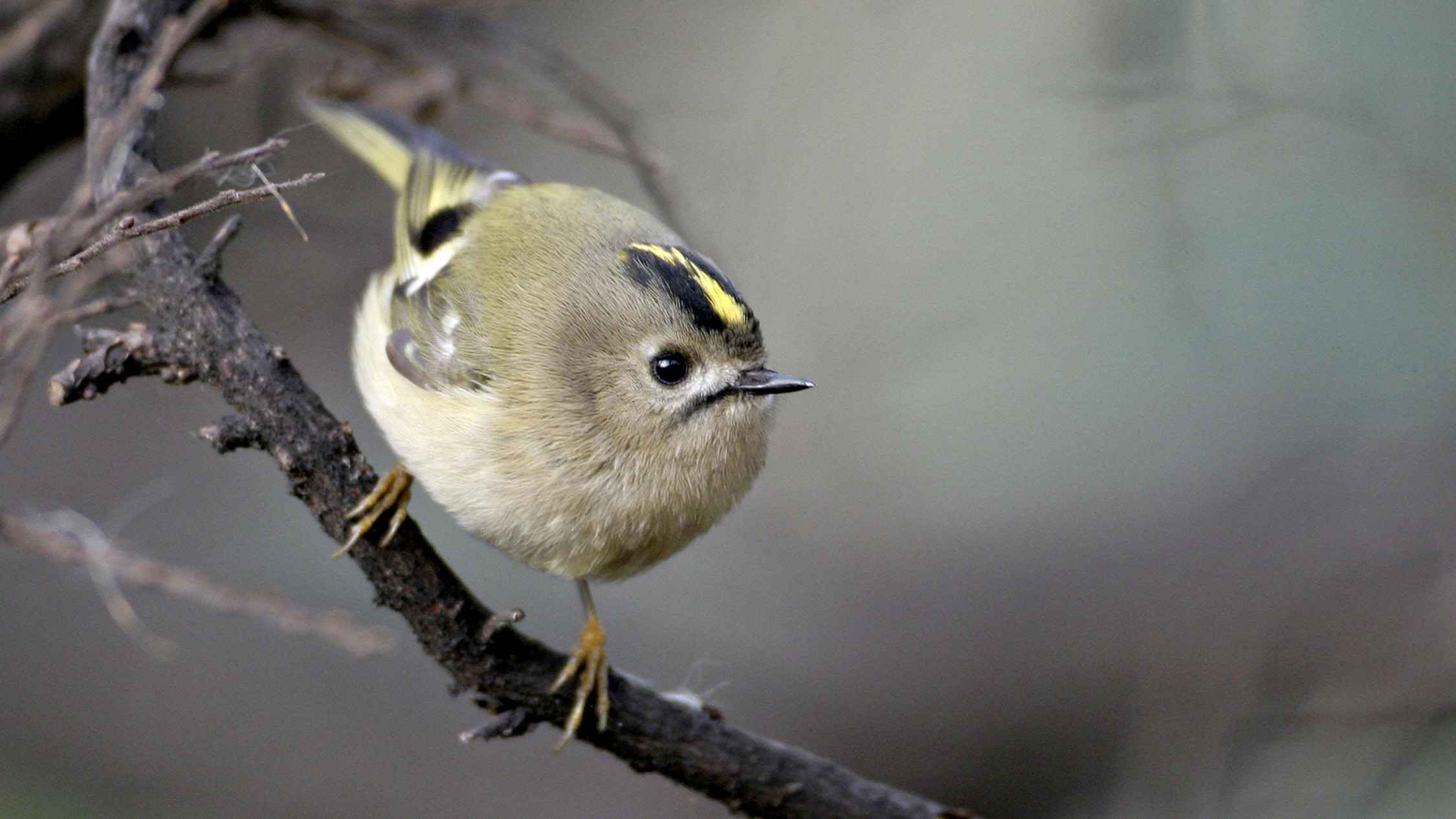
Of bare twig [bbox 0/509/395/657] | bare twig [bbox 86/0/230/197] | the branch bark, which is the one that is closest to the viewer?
bare twig [bbox 86/0/230/197]

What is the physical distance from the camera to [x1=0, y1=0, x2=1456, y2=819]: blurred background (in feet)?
9.70

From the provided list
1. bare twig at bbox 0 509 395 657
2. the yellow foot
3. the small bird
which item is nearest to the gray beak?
the small bird

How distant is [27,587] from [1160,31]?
128 inches

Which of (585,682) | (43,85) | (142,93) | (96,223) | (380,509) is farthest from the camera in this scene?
(43,85)

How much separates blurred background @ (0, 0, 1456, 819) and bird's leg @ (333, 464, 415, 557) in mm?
861

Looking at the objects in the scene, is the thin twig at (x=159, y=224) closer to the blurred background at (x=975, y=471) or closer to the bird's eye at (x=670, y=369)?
the bird's eye at (x=670, y=369)

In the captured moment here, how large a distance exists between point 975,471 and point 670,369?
2.36 meters

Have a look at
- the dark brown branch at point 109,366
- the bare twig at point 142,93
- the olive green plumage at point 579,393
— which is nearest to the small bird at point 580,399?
the olive green plumage at point 579,393

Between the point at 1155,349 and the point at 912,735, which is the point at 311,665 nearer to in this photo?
the point at 912,735

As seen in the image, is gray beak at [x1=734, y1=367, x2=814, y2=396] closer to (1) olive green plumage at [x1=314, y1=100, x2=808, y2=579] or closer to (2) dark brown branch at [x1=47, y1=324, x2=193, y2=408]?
(1) olive green plumage at [x1=314, y1=100, x2=808, y2=579]

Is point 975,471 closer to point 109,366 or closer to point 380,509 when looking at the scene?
point 380,509

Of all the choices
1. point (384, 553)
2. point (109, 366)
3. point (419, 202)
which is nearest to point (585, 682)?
point (384, 553)

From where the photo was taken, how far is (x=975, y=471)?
4.19 metres

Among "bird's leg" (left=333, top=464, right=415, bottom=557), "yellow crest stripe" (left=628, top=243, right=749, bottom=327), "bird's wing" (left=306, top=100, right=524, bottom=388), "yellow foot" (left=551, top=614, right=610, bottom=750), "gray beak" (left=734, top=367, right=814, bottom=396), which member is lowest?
"yellow foot" (left=551, top=614, right=610, bottom=750)
